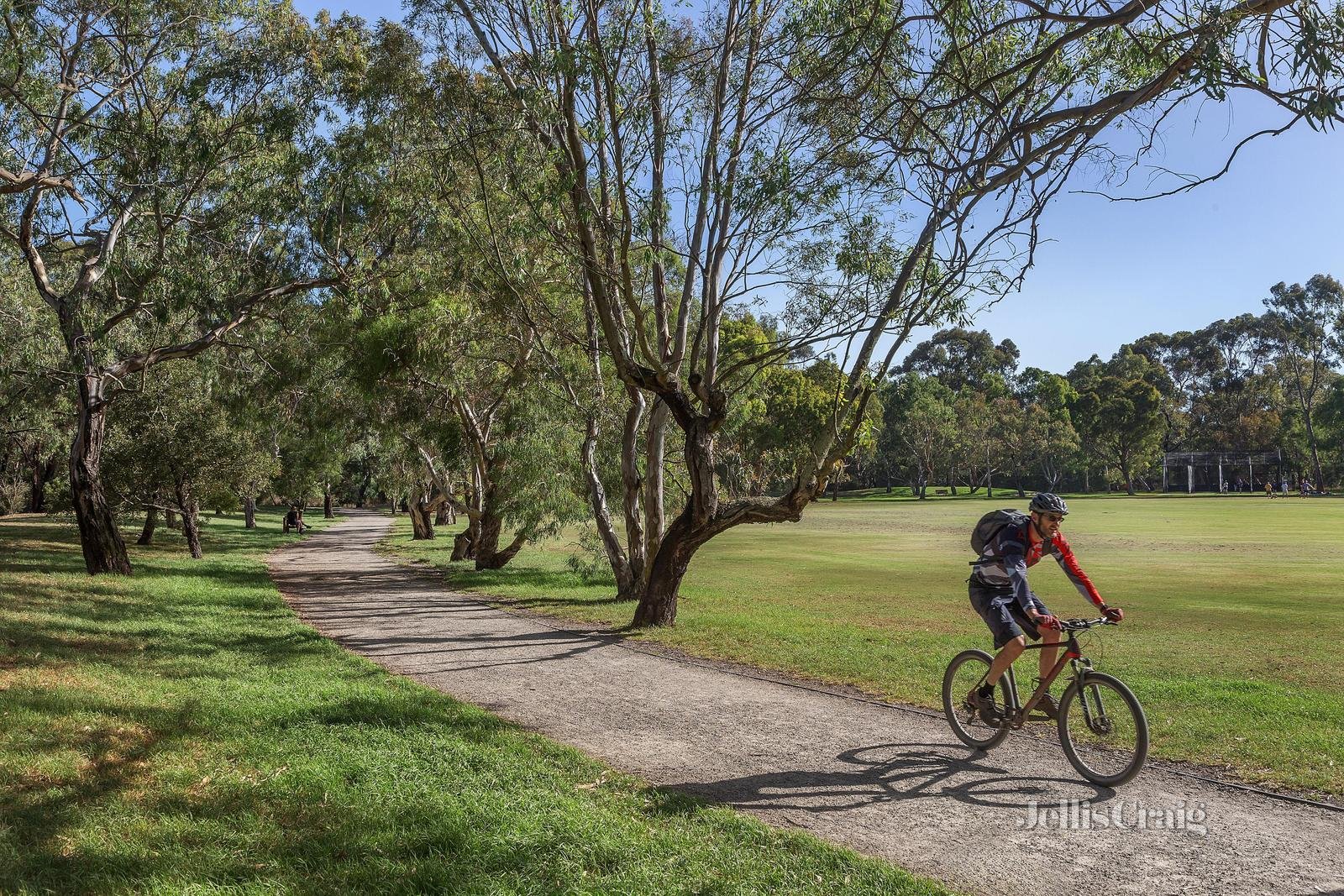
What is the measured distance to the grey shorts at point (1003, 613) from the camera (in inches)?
260

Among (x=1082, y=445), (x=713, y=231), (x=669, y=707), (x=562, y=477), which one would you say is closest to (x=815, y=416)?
(x=1082, y=445)

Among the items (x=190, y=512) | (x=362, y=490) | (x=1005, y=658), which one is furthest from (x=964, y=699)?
(x=362, y=490)

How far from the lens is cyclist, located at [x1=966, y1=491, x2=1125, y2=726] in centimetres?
641

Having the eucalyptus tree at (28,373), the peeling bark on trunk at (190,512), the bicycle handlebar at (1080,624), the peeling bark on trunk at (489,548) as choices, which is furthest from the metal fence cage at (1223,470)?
the bicycle handlebar at (1080,624)

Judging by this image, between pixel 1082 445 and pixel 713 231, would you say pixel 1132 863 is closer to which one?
pixel 713 231

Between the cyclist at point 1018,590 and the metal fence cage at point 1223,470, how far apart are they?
304 ft

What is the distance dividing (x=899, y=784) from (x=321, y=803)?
12.4 ft

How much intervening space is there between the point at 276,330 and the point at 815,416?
153 ft

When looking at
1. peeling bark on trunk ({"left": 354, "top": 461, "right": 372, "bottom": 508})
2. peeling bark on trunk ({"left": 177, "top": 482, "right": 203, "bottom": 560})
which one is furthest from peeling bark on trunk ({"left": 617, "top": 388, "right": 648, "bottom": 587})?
peeling bark on trunk ({"left": 354, "top": 461, "right": 372, "bottom": 508})

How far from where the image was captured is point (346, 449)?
1121 inches

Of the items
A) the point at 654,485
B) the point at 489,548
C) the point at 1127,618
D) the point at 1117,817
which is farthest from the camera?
the point at 489,548

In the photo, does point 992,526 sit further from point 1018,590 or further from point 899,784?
point 899,784

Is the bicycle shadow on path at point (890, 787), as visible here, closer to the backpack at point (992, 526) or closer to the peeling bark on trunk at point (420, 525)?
the backpack at point (992, 526)

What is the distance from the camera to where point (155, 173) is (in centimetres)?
1583
